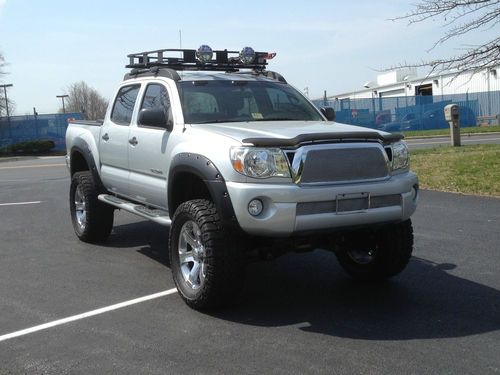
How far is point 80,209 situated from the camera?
25.7 ft

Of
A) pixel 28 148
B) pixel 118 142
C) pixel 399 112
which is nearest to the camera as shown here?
pixel 118 142

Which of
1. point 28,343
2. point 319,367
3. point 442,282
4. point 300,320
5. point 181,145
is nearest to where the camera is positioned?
point 319,367

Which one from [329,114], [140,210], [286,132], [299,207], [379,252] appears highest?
[329,114]

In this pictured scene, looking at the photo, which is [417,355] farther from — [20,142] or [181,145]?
[20,142]

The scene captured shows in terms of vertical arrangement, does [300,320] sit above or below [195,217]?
below

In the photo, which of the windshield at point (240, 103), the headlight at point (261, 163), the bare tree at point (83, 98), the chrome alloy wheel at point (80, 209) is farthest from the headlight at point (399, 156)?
the bare tree at point (83, 98)

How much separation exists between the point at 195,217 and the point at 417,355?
195 cm

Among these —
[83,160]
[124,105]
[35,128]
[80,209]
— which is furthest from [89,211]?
[35,128]

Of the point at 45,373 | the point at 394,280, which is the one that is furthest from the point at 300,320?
the point at 45,373

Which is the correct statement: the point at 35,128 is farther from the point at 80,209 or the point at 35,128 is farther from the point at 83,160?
the point at 80,209

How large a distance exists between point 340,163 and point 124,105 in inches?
124

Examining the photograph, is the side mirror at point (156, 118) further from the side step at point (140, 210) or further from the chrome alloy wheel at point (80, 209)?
the chrome alloy wheel at point (80, 209)

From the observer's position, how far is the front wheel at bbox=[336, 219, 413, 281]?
5395mm

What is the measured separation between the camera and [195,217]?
4.87 m
